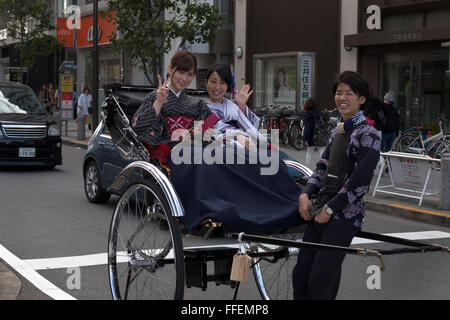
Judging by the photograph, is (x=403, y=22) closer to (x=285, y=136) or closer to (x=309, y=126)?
(x=285, y=136)

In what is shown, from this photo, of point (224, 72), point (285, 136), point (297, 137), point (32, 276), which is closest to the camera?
point (224, 72)

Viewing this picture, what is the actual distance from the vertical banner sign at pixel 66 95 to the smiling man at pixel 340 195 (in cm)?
2014

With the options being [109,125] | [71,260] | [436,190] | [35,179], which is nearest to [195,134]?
[109,125]

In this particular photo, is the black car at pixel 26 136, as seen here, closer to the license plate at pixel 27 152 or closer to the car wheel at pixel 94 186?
the license plate at pixel 27 152

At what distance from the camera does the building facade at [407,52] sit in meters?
18.2

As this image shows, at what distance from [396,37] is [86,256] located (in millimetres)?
13984

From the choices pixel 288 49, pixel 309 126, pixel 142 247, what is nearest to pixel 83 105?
pixel 288 49

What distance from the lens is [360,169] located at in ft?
13.6

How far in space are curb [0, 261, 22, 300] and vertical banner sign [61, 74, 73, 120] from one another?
17732 millimetres

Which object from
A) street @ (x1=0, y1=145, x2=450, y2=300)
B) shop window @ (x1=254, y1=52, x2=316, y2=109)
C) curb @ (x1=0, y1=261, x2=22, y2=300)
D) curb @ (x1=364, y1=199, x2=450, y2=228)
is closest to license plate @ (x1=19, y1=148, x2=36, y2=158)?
street @ (x1=0, y1=145, x2=450, y2=300)

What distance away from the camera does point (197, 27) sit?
65.1 feet

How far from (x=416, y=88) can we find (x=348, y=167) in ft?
52.4

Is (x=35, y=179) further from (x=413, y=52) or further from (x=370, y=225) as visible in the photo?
(x=413, y=52)

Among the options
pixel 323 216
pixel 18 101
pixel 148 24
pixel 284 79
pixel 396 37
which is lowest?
pixel 323 216
